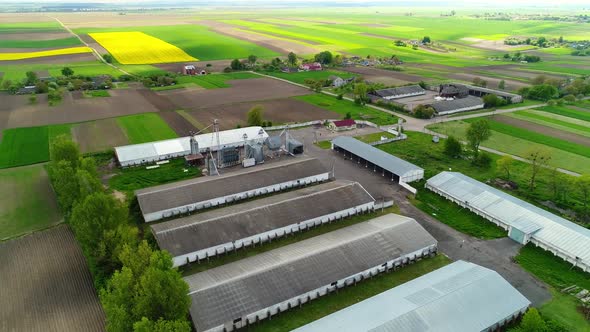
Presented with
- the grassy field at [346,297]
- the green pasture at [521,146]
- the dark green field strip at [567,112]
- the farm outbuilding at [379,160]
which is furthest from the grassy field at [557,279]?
the dark green field strip at [567,112]

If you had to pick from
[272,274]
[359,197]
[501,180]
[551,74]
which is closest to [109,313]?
[272,274]

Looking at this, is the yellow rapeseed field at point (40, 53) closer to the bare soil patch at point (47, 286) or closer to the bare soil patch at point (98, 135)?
the bare soil patch at point (98, 135)

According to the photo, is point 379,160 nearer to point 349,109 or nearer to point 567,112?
point 349,109

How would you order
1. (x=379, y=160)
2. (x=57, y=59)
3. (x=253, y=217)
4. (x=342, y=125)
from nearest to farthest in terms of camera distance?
(x=253, y=217), (x=379, y=160), (x=342, y=125), (x=57, y=59)

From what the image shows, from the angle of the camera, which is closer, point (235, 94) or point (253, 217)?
point (253, 217)

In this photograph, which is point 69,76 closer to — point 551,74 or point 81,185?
point 81,185

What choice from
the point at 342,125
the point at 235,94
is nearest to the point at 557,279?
the point at 342,125

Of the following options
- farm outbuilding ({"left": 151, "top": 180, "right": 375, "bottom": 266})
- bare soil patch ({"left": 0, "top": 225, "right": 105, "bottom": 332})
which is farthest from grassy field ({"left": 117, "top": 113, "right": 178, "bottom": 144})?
farm outbuilding ({"left": 151, "top": 180, "right": 375, "bottom": 266})
